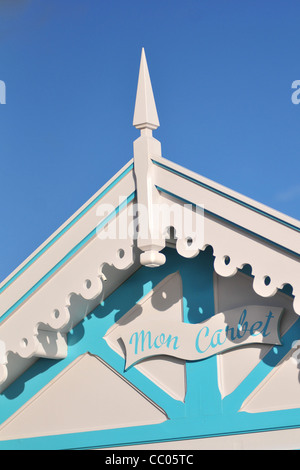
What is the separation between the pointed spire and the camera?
6707 mm

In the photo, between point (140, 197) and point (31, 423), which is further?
point (31, 423)

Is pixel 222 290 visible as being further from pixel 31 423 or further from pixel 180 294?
pixel 31 423

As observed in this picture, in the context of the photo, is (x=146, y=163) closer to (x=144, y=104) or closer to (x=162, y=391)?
(x=144, y=104)

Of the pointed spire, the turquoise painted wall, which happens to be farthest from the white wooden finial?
the turquoise painted wall

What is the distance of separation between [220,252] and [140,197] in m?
0.84

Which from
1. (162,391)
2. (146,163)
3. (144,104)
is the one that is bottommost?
(162,391)

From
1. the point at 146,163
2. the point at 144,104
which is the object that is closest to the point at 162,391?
the point at 146,163

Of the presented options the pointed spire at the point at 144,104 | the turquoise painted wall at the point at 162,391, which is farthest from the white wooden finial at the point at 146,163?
the turquoise painted wall at the point at 162,391

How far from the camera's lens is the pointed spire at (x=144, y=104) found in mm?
6707

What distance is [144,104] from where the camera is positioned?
22.0 ft

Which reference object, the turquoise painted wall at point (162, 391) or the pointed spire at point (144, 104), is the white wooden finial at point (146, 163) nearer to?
the pointed spire at point (144, 104)
